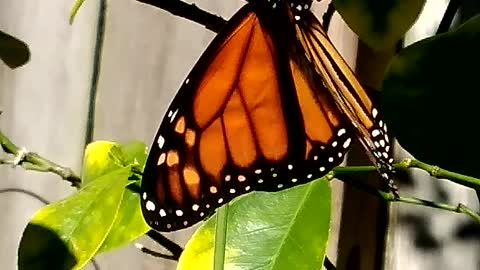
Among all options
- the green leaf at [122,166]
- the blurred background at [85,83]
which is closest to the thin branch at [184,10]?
the green leaf at [122,166]

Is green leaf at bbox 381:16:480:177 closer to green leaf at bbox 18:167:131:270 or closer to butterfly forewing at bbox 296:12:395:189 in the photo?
butterfly forewing at bbox 296:12:395:189

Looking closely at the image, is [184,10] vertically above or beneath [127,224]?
above

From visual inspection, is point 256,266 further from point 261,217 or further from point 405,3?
point 405,3

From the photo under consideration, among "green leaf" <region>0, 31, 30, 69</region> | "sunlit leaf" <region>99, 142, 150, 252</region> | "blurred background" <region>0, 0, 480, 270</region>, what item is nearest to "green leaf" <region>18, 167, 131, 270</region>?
"sunlit leaf" <region>99, 142, 150, 252</region>

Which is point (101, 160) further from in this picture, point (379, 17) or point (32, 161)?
point (379, 17)

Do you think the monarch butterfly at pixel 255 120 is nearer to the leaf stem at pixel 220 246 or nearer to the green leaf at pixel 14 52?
the leaf stem at pixel 220 246

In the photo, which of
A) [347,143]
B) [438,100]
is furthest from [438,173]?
[438,100]
